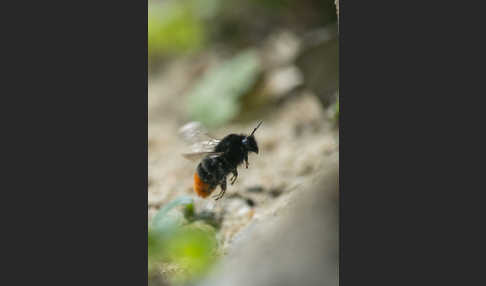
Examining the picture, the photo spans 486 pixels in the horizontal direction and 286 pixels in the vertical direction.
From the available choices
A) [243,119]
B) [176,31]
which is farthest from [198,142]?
[176,31]

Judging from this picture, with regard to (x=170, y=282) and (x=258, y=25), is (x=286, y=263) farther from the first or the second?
(x=258, y=25)

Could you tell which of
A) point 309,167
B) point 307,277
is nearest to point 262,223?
point 307,277

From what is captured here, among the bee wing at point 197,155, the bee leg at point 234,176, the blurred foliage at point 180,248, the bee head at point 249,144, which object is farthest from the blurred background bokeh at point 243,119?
the bee head at point 249,144

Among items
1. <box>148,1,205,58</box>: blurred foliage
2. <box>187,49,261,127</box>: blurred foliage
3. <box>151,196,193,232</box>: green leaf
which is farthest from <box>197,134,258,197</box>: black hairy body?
<box>148,1,205,58</box>: blurred foliage

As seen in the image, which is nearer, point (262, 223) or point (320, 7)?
point (262, 223)

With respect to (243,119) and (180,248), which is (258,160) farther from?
(180,248)

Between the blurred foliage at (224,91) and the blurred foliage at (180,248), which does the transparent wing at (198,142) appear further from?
the blurred foliage at (224,91)

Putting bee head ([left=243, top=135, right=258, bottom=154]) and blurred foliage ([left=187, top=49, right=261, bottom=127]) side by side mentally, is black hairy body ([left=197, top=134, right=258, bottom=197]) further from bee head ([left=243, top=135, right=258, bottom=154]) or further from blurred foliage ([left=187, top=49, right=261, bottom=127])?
blurred foliage ([left=187, top=49, right=261, bottom=127])
